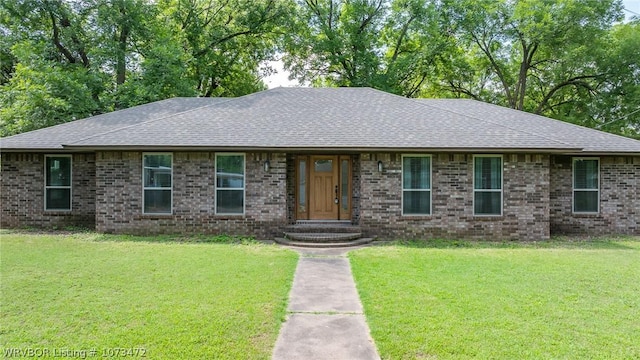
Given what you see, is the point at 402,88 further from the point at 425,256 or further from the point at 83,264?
the point at 83,264

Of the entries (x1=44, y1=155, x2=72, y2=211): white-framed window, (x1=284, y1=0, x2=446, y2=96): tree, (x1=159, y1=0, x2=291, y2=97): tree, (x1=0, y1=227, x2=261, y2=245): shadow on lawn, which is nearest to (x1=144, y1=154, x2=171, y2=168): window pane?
(x1=0, y1=227, x2=261, y2=245): shadow on lawn

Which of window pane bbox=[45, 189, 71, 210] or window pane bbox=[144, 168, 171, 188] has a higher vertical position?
window pane bbox=[144, 168, 171, 188]

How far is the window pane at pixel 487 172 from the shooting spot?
35.6ft

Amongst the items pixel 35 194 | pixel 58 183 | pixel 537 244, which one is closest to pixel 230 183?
pixel 58 183

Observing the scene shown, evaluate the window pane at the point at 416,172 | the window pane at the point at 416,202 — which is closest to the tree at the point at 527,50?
the window pane at the point at 416,172

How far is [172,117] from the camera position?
40.4 ft

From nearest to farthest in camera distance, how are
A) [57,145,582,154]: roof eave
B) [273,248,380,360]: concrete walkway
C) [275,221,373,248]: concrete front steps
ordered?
[273,248,380,360]: concrete walkway
[275,221,373,248]: concrete front steps
[57,145,582,154]: roof eave

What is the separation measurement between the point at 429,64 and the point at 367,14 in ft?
17.7

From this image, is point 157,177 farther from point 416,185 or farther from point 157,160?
point 416,185

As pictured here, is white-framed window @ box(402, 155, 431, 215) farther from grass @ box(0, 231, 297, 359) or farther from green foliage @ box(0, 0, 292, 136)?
green foliage @ box(0, 0, 292, 136)

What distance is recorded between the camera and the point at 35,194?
11945mm

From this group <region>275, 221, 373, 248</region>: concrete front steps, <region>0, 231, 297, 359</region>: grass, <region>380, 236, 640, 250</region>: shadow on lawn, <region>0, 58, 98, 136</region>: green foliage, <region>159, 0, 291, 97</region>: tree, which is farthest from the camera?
<region>159, 0, 291, 97</region>: tree

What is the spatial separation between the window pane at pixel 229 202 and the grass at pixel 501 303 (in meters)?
3.96

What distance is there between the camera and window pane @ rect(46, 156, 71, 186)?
39.3 ft
